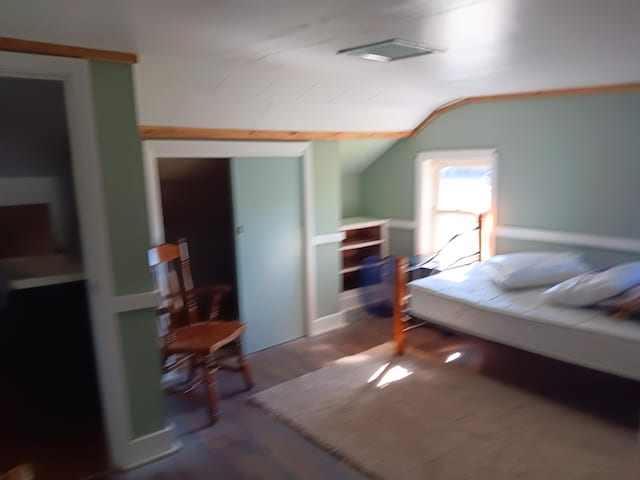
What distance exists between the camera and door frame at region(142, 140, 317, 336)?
3.06 m

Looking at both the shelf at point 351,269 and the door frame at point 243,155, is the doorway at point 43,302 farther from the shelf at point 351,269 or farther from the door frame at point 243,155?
the shelf at point 351,269

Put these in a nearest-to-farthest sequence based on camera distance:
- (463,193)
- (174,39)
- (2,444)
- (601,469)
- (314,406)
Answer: (174,39) → (601,469) → (2,444) → (314,406) → (463,193)

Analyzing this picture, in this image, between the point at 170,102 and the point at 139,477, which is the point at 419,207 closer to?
the point at 170,102

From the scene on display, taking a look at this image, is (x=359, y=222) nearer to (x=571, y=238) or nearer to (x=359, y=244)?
(x=359, y=244)

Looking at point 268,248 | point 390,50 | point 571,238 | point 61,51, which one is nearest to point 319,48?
point 390,50

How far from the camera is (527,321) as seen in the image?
2744 mm

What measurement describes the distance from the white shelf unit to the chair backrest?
167 cm

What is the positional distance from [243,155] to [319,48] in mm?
1459

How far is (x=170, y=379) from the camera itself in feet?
10.8

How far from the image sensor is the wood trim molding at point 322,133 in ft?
9.79

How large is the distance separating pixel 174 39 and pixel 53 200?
4.62ft

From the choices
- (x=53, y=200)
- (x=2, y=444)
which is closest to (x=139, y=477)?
(x=2, y=444)

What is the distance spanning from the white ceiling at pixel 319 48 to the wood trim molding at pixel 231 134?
0.05 m

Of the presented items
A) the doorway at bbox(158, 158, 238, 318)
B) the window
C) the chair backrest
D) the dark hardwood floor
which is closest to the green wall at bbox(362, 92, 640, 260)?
the window
